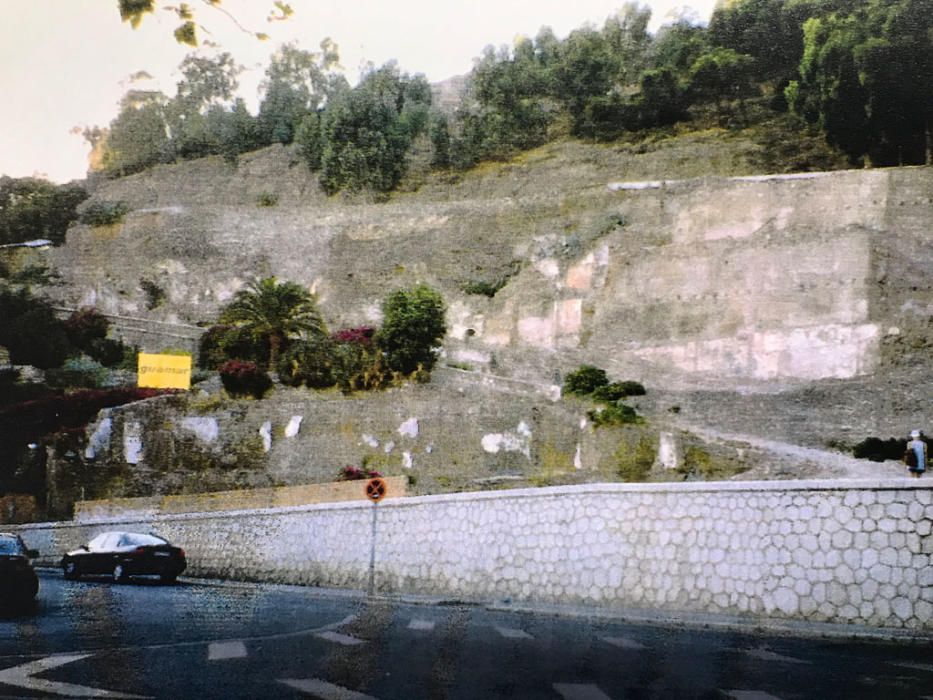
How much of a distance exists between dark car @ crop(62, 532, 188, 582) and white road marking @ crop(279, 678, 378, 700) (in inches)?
429

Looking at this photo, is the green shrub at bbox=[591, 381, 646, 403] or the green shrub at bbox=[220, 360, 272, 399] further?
the green shrub at bbox=[591, 381, 646, 403]

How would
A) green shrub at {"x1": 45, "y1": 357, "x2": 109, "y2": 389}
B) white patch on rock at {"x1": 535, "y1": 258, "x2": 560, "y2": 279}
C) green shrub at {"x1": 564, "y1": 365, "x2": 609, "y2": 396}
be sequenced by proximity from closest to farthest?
green shrub at {"x1": 45, "y1": 357, "x2": 109, "y2": 389} → green shrub at {"x1": 564, "y1": 365, "x2": 609, "y2": 396} → white patch on rock at {"x1": 535, "y1": 258, "x2": 560, "y2": 279}

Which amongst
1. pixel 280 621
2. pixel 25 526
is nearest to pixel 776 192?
pixel 25 526

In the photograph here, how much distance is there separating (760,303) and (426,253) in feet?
46.0

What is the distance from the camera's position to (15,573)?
1095cm

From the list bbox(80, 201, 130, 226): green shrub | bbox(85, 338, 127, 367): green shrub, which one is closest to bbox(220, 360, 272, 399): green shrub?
bbox(85, 338, 127, 367): green shrub

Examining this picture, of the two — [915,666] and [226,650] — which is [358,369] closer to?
[226,650]

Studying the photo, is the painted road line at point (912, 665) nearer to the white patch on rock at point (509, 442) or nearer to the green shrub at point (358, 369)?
the white patch on rock at point (509, 442)

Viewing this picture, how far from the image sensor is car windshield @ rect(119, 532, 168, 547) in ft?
55.0

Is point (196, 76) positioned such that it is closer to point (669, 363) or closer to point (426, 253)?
point (669, 363)

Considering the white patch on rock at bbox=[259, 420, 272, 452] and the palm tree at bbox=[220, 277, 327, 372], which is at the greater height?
the palm tree at bbox=[220, 277, 327, 372]

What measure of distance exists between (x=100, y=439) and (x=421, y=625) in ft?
45.8

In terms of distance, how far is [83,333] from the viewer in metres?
24.2

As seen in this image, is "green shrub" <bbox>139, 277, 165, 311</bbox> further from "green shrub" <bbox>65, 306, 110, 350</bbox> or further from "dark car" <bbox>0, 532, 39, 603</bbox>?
"dark car" <bbox>0, 532, 39, 603</bbox>
